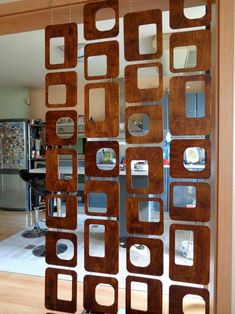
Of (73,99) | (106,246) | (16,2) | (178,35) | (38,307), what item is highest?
(16,2)

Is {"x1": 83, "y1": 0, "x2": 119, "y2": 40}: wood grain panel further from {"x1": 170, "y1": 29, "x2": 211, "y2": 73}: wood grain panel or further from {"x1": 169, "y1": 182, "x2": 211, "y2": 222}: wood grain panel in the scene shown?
{"x1": 169, "y1": 182, "x2": 211, "y2": 222}: wood grain panel

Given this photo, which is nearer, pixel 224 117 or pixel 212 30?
pixel 224 117

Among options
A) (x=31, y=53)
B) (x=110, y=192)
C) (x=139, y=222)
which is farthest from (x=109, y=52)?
(x=31, y=53)

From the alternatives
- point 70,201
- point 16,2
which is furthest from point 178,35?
point 70,201

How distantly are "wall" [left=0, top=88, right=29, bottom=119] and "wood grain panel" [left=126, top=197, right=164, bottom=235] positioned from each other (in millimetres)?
4994

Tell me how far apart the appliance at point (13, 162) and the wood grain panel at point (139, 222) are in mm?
4302

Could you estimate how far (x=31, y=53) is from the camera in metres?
3.58

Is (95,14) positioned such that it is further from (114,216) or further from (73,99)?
(114,216)

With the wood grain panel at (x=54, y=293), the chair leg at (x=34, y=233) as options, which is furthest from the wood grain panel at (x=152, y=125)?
the chair leg at (x=34, y=233)

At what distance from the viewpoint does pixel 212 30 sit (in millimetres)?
1440

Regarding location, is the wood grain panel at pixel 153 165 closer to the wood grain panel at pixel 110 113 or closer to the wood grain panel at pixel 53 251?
the wood grain panel at pixel 110 113

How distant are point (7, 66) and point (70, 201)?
3374 mm

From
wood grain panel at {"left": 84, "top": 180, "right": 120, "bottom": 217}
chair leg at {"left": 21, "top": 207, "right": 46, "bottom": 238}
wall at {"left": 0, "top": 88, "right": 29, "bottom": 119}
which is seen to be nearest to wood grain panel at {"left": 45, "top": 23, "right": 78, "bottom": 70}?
wood grain panel at {"left": 84, "top": 180, "right": 120, "bottom": 217}

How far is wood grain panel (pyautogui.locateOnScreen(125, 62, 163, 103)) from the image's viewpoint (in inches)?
57.2
